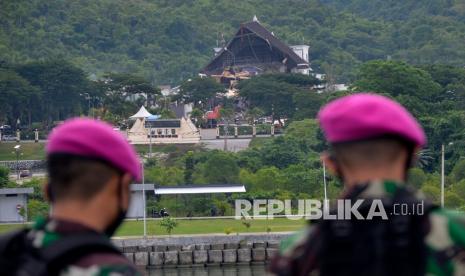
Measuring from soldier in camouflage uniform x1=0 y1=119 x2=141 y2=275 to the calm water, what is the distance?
2178cm

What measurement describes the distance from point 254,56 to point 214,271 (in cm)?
5582

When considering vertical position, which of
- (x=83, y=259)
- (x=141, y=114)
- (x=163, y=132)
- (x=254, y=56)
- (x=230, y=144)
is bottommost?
(x=230, y=144)

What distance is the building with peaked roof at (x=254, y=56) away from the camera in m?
79.8

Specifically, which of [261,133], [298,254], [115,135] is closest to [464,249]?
[298,254]

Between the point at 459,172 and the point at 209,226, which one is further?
the point at 459,172

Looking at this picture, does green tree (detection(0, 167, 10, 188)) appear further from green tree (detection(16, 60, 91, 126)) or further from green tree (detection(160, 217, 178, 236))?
green tree (detection(16, 60, 91, 126))

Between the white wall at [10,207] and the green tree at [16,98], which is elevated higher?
the green tree at [16,98]

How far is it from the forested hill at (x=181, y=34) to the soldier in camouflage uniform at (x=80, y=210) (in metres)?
86.3

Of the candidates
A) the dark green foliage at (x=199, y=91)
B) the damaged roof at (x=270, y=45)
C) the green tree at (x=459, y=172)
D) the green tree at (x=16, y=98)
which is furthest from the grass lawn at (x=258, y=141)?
the damaged roof at (x=270, y=45)

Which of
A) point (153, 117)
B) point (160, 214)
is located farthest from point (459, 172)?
point (153, 117)

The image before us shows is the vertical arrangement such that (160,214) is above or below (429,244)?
below

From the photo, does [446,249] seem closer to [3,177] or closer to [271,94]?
[3,177]

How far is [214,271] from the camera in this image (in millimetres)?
26203

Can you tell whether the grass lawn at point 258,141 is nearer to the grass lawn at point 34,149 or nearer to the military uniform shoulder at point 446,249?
the grass lawn at point 34,149
